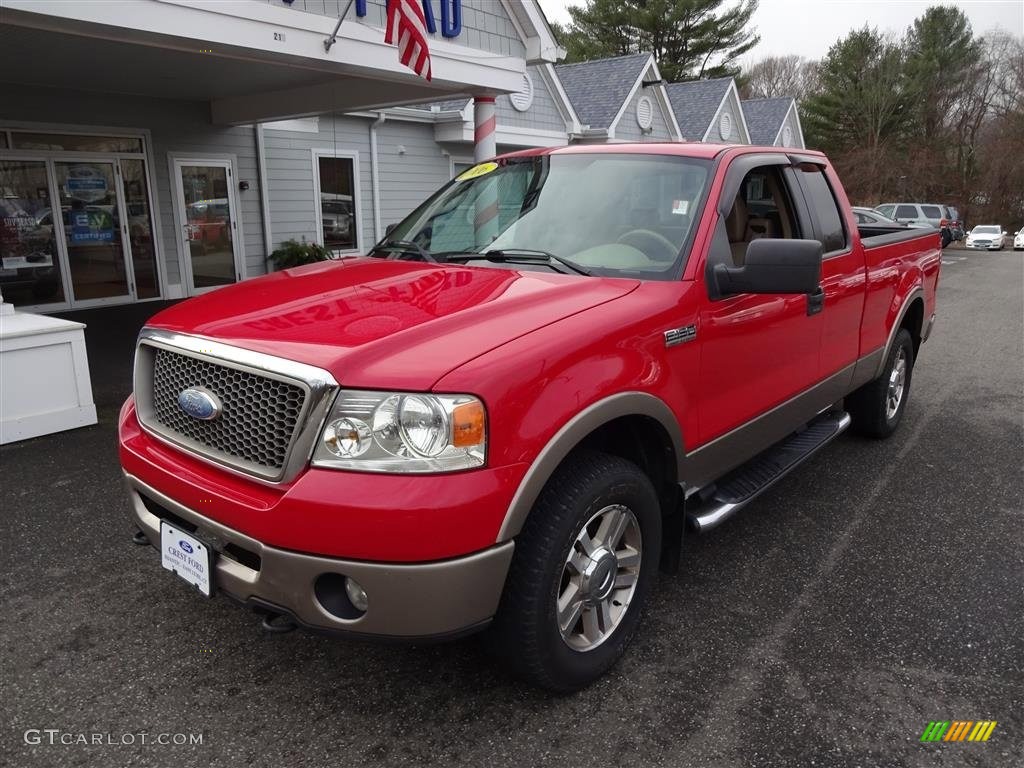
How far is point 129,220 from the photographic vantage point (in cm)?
1170

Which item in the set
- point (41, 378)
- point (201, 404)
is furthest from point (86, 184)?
point (201, 404)

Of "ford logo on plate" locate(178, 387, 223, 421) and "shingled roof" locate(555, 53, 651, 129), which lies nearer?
"ford logo on plate" locate(178, 387, 223, 421)

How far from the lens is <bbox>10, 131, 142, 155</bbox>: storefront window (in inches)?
410

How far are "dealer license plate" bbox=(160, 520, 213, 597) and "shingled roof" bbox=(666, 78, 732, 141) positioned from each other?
26096 millimetres

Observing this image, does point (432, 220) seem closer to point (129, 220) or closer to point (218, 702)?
point (218, 702)

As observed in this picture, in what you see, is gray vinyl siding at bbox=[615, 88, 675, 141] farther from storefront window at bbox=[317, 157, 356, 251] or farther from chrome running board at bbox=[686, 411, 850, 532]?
chrome running board at bbox=[686, 411, 850, 532]

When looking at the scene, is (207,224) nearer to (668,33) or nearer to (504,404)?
(504,404)

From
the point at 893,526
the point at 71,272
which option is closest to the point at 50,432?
the point at 893,526

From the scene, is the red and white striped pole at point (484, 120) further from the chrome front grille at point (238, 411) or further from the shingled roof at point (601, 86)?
the shingled roof at point (601, 86)

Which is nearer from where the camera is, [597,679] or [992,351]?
[597,679]

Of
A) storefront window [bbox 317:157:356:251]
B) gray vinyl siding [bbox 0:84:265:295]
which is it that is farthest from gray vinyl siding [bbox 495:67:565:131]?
gray vinyl siding [bbox 0:84:265:295]

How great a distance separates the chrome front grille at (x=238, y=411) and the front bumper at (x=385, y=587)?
0.26 metres

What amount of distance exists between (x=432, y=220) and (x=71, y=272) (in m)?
9.31

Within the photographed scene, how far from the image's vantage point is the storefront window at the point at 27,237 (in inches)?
409
